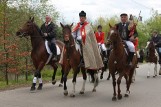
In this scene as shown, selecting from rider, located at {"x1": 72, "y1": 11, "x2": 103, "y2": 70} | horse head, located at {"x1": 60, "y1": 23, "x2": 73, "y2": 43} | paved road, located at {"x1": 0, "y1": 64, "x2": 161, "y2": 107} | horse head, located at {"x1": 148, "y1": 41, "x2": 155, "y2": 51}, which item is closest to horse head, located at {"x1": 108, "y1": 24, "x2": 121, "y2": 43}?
horse head, located at {"x1": 60, "y1": 23, "x2": 73, "y2": 43}

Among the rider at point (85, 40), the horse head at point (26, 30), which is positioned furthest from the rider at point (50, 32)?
the rider at point (85, 40)

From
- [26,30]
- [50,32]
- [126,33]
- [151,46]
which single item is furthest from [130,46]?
[151,46]

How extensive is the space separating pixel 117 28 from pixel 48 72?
13.7m

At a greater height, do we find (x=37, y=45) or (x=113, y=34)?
(x=113, y=34)

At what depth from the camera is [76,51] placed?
14.0m

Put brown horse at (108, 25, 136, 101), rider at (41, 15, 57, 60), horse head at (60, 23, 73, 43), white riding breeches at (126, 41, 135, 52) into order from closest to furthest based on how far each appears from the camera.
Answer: brown horse at (108, 25, 136, 101) < horse head at (60, 23, 73, 43) < white riding breeches at (126, 41, 135, 52) < rider at (41, 15, 57, 60)

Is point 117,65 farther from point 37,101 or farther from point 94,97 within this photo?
point 37,101

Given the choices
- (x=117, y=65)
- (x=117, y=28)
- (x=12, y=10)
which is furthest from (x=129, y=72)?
(x=12, y=10)

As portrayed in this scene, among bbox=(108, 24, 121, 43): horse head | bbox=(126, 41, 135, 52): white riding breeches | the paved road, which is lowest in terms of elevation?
the paved road

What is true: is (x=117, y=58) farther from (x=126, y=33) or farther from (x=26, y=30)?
(x=26, y=30)

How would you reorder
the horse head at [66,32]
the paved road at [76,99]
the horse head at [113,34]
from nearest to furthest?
the paved road at [76,99] → the horse head at [113,34] → the horse head at [66,32]

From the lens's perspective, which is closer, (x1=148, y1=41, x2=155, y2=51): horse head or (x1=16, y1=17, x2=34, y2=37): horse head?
(x1=16, y1=17, x2=34, y2=37): horse head

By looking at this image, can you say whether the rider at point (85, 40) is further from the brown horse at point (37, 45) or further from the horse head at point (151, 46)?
the horse head at point (151, 46)

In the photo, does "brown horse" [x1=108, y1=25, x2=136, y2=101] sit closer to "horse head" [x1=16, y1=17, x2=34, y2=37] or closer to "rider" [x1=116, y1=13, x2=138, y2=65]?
"rider" [x1=116, y1=13, x2=138, y2=65]
